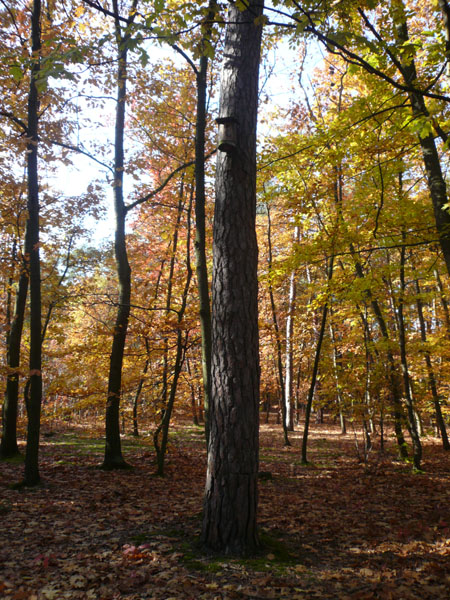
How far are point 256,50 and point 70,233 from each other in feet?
36.4

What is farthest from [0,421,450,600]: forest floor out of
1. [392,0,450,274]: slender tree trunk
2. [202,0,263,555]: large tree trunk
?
[392,0,450,274]: slender tree trunk

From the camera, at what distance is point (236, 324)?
375 cm

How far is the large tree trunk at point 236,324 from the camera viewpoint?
3576mm

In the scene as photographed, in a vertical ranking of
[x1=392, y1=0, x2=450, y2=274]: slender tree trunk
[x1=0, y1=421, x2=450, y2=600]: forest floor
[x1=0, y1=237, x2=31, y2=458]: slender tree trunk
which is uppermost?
[x1=392, y1=0, x2=450, y2=274]: slender tree trunk

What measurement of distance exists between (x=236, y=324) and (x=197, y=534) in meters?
2.40

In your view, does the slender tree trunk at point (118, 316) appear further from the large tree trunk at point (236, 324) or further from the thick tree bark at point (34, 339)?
the large tree trunk at point (236, 324)

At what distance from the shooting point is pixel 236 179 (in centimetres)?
395

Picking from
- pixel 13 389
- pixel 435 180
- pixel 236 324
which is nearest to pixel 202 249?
pixel 236 324

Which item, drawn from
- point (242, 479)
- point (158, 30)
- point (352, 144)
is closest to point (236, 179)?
point (158, 30)

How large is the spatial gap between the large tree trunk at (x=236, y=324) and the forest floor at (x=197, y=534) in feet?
1.38

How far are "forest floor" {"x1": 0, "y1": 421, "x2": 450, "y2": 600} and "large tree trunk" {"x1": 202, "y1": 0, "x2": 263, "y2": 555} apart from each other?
1.38 ft

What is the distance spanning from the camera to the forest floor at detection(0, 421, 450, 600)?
3053mm

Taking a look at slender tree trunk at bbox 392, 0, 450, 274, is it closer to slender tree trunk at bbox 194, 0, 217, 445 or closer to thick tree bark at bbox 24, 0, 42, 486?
slender tree trunk at bbox 194, 0, 217, 445

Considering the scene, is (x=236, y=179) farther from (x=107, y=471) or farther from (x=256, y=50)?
(x=107, y=471)
